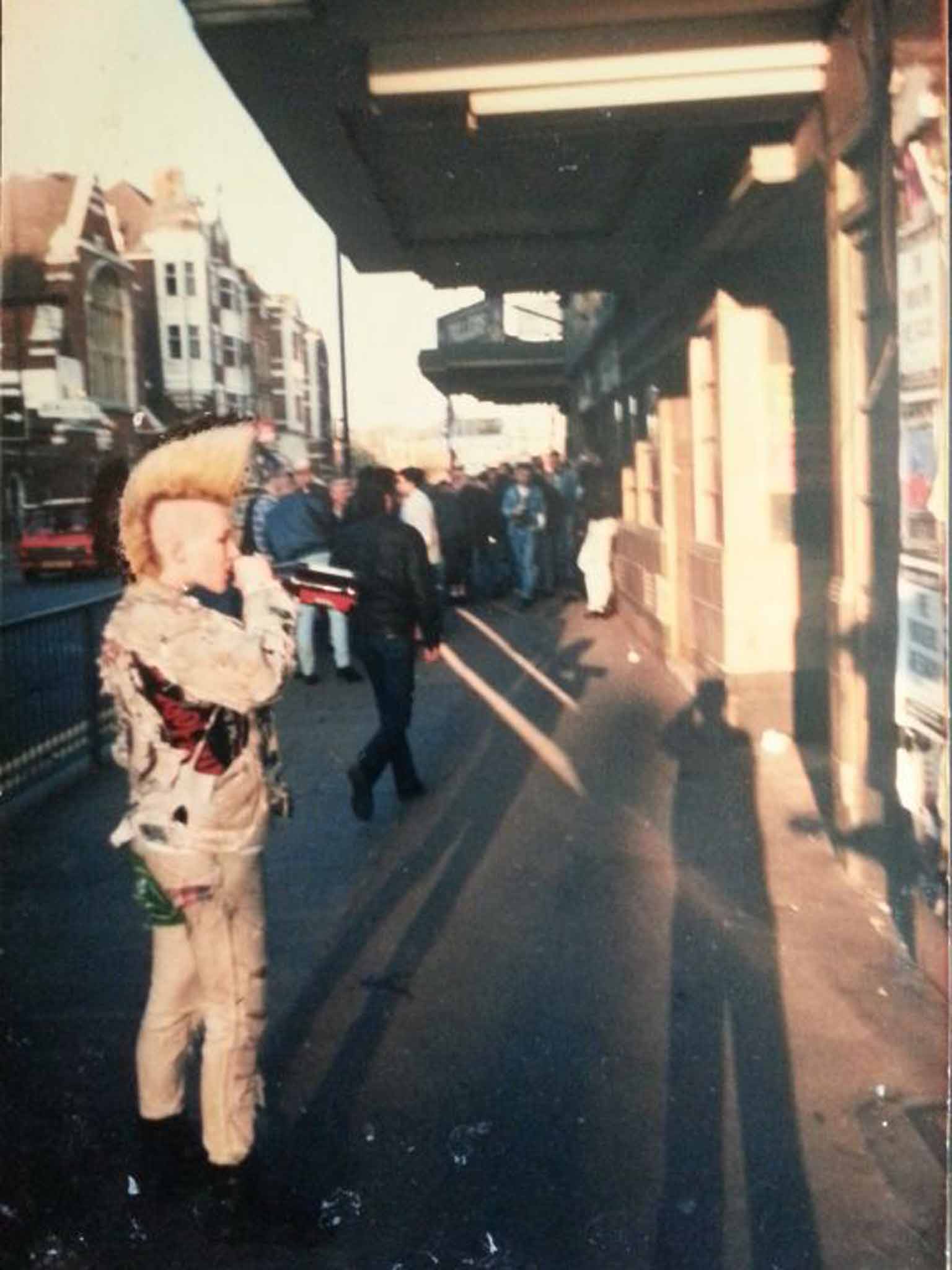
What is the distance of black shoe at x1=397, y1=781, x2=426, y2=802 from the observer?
Answer: 6453mm

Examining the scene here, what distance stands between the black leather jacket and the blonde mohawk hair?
128 inches

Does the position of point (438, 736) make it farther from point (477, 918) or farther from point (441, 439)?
point (477, 918)

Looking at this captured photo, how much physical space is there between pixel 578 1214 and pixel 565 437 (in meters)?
19.2

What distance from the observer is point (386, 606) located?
6223 millimetres

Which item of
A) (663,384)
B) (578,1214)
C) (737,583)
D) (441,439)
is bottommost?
(578,1214)

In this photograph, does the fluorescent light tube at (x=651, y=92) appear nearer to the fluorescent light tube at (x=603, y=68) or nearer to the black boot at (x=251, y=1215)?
the fluorescent light tube at (x=603, y=68)

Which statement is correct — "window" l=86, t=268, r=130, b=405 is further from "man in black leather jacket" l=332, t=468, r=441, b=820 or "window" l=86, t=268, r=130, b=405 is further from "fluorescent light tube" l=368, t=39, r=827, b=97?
"man in black leather jacket" l=332, t=468, r=441, b=820

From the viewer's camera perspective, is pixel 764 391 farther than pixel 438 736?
No

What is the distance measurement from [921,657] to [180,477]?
2.03 metres

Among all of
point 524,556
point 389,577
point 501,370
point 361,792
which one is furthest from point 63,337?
point 524,556

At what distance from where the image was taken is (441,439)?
6262mm

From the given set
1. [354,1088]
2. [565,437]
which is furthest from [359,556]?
[565,437]

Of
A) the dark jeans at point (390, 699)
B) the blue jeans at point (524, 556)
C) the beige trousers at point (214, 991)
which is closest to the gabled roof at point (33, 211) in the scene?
the beige trousers at point (214, 991)

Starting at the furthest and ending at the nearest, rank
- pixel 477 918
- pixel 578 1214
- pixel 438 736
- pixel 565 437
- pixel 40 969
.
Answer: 1. pixel 565 437
2. pixel 438 736
3. pixel 477 918
4. pixel 40 969
5. pixel 578 1214
